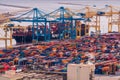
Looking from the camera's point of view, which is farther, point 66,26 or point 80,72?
point 66,26

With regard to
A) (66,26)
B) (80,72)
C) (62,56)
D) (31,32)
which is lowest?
(62,56)

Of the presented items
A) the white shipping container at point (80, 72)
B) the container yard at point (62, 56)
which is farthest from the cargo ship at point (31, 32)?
the white shipping container at point (80, 72)

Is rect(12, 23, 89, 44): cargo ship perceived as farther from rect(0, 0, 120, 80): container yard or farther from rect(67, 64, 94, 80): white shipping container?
rect(67, 64, 94, 80): white shipping container

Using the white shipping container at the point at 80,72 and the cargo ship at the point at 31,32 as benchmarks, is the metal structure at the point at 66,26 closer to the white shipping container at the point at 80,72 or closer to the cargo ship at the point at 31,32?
the cargo ship at the point at 31,32

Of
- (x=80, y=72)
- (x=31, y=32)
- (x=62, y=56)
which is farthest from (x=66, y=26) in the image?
(x=80, y=72)

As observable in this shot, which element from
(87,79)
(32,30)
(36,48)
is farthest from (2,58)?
(32,30)

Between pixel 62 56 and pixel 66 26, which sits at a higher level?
pixel 66 26

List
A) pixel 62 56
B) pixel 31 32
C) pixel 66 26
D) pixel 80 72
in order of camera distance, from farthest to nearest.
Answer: pixel 66 26
pixel 31 32
pixel 62 56
pixel 80 72

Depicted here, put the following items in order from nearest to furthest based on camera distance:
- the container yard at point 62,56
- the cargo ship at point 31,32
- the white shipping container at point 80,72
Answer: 1. the white shipping container at point 80,72
2. the container yard at point 62,56
3. the cargo ship at point 31,32

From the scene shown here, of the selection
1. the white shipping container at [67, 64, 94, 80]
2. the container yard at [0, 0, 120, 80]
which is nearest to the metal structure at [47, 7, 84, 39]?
the container yard at [0, 0, 120, 80]

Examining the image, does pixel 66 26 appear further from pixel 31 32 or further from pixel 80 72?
pixel 80 72

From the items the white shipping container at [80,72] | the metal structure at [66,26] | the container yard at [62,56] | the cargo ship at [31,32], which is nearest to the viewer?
the white shipping container at [80,72]

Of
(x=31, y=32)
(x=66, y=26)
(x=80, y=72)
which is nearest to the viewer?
(x=80, y=72)
